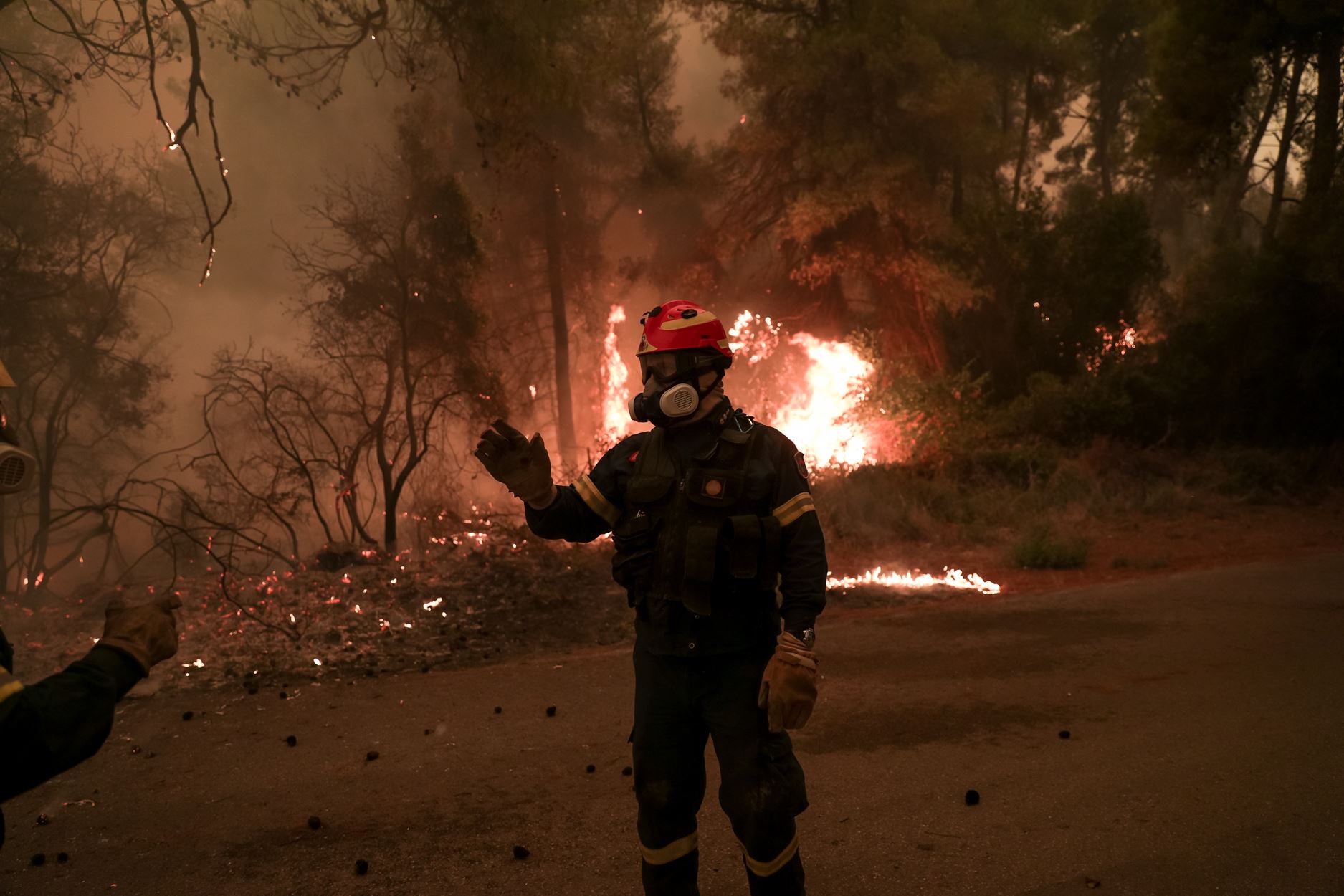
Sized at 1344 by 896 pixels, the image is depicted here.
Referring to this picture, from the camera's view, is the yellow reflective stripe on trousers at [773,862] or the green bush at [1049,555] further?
the green bush at [1049,555]

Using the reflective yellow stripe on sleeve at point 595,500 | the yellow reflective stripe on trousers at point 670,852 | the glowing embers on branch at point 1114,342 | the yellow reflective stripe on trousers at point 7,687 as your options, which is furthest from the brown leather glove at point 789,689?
the glowing embers on branch at point 1114,342

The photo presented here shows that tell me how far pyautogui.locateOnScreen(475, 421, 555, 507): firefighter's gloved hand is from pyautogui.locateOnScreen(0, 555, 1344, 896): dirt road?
1616 millimetres

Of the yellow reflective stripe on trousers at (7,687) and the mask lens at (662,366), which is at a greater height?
the mask lens at (662,366)

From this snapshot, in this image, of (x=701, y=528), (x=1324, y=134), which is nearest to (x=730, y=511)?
(x=701, y=528)

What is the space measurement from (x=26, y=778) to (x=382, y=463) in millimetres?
10834

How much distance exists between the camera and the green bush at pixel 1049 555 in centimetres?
1052

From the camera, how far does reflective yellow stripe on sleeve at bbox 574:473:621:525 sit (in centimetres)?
354

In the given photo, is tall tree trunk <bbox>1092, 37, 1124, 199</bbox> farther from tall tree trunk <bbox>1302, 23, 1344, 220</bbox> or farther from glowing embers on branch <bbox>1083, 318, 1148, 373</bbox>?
tall tree trunk <bbox>1302, 23, 1344, 220</bbox>

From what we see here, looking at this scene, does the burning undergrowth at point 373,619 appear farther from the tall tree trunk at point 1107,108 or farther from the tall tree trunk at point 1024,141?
the tall tree trunk at point 1107,108

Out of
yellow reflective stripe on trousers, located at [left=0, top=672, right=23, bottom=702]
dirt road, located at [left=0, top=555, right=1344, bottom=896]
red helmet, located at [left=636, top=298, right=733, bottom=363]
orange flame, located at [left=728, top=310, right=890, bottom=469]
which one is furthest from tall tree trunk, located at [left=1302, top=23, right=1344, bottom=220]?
yellow reflective stripe on trousers, located at [left=0, top=672, right=23, bottom=702]

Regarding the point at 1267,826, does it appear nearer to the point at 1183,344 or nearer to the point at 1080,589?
the point at 1080,589

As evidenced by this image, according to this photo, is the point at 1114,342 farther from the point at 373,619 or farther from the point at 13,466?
the point at 13,466

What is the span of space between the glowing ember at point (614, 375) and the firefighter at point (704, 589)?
18.6m

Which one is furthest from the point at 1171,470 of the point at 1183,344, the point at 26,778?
the point at 26,778
